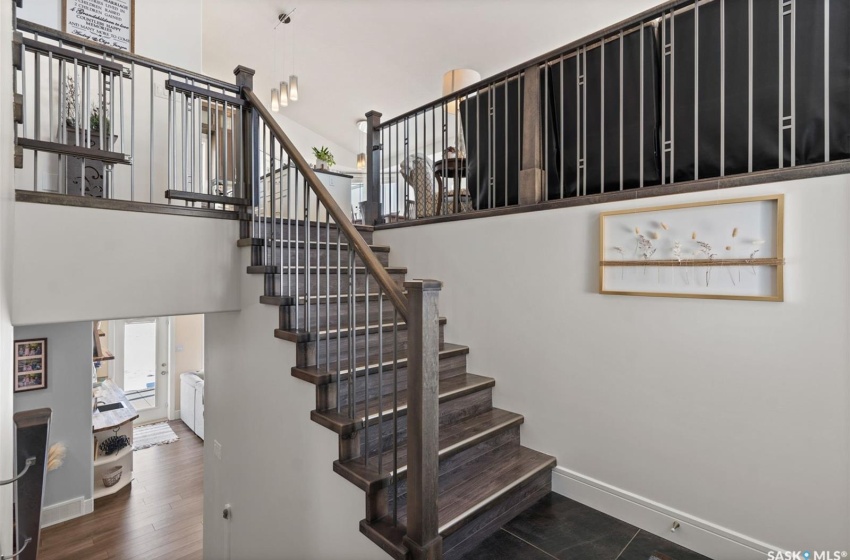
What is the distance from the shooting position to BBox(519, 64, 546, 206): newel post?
2.59m

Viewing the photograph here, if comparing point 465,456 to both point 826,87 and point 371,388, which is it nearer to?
point 371,388

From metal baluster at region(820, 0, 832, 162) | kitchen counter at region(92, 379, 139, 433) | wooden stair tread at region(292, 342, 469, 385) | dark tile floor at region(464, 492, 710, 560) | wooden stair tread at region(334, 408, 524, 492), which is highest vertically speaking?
metal baluster at region(820, 0, 832, 162)

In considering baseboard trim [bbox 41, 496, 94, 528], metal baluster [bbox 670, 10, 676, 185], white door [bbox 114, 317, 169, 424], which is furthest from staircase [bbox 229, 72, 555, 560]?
white door [bbox 114, 317, 169, 424]

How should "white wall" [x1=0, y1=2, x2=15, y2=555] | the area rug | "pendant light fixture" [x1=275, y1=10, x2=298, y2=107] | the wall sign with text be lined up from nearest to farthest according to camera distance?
"white wall" [x1=0, y1=2, x2=15, y2=555]
the wall sign with text
"pendant light fixture" [x1=275, y1=10, x2=298, y2=107]
the area rug

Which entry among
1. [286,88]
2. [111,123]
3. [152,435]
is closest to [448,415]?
[111,123]

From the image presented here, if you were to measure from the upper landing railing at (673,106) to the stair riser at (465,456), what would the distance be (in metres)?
1.41

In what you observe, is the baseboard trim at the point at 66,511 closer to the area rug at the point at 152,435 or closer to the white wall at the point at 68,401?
the white wall at the point at 68,401

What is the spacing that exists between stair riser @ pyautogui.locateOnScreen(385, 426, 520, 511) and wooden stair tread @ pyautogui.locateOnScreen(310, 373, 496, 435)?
25 cm

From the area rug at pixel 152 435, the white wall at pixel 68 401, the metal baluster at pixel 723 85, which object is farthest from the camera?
the area rug at pixel 152 435

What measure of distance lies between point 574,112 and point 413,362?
1.85m

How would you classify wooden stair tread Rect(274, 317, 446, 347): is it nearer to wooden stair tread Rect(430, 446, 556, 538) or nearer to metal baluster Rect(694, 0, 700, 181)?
wooden stair tread Rect(430, 446, 556, 538)

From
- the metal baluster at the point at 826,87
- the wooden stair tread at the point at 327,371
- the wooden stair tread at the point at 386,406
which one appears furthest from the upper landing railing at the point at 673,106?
the wooden stair tread at the point at 327,371

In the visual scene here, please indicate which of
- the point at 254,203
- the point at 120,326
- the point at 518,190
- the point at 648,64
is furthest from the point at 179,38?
the point at 120,326

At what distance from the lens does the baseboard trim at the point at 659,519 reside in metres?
1.81
